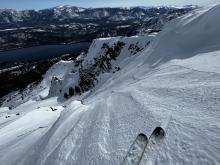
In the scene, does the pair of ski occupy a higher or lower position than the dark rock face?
higher

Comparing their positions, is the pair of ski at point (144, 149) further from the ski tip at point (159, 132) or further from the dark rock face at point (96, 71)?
the dark rock face at point (96, 71)

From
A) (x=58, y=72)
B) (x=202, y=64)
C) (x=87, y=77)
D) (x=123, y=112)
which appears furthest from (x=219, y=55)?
(x=58, y=72)

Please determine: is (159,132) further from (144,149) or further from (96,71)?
(96,71)

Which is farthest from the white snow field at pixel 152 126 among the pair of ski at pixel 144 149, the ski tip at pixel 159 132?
the ski tip at pixel 159 132

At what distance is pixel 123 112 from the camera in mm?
9477

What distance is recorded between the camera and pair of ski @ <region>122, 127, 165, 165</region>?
6207 mm

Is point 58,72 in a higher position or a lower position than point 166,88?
lower

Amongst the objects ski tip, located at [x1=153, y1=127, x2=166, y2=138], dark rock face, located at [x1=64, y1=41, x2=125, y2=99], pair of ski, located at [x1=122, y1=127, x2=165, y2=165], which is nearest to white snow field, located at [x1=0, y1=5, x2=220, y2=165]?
pair of ski, located at [x1=122, y1=127, x2=165, y2=165]

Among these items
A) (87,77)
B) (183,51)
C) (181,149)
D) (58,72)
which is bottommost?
(58,72)

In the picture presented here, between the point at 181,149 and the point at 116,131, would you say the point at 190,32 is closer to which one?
the point at 116,131

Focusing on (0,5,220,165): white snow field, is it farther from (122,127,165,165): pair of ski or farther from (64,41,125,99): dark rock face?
(64,41,125,99): dark rock face

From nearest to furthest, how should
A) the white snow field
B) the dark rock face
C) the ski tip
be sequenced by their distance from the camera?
the white snow field → the ski tip → the dark rock face

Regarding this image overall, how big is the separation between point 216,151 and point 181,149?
779mm

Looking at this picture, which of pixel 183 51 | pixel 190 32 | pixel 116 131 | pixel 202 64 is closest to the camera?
pixel 116 131
